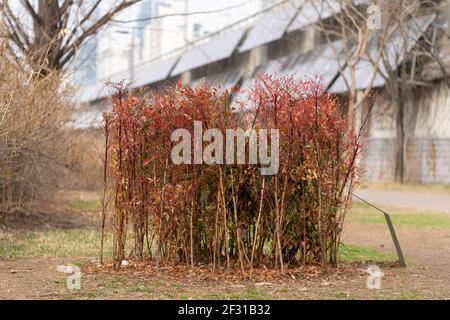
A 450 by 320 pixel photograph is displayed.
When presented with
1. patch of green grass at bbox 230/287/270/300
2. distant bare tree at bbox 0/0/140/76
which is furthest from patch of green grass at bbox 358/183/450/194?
patch of green grass at bbox 230/287/270/300

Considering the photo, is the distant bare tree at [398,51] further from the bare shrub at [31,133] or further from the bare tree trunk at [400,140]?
the bare shrub at [31,133]

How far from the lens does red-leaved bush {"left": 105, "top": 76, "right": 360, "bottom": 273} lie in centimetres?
834

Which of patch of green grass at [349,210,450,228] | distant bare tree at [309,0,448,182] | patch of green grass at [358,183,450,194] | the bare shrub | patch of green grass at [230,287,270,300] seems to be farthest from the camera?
patch of green grass at [358,183,450,194]

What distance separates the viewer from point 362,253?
11.4 m

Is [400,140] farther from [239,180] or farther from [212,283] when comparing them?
[212,283]

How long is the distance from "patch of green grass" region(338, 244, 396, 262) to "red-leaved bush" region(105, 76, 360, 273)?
1.76 metres

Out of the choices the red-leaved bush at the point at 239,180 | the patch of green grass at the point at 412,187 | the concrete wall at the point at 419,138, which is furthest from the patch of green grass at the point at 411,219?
the concrete wall at the point at 419,138

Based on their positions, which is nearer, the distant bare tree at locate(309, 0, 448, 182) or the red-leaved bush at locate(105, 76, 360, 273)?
the red-leaved bush at locate(105, 76, 360, 273)

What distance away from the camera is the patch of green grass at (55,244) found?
11.0 metres

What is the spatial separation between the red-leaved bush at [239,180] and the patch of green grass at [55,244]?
1.67 metres

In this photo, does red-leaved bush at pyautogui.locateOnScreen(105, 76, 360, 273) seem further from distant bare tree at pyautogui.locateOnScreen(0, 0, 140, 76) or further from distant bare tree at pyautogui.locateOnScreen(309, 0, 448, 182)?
distant bare tree at pyautogui.locateOnScreen(309, 0, 448, 182)

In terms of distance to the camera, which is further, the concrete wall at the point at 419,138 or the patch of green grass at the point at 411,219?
→ the concrete wall at the point at 419,138

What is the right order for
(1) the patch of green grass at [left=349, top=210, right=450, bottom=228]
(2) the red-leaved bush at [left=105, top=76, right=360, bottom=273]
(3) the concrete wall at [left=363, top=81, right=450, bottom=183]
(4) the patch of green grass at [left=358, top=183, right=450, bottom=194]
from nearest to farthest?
1. (2) the red-leaved bush at [left=105, top=76, right=360, bottom=273]
2. (1) the patch of green grass at [left=349, top=210, right=450, bottom=228]
3. (4) the patch of green grass at [left=358, top=183, right=450, bottom=194]
4. (3) the concrete wall at [left=363, top=81, right=450, bottom=183]
